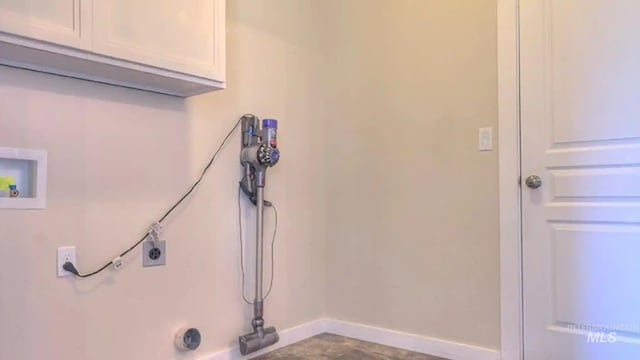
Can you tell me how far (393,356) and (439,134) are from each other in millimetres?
1201

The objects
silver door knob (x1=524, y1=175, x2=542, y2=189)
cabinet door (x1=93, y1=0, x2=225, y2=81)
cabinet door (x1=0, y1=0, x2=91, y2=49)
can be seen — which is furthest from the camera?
silver door knob (x1=524, y1=175, x2=542, y2=189)

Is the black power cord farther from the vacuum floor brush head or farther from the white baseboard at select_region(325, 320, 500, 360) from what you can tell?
the white baseboard at select_region(325, 320, 500, 360)

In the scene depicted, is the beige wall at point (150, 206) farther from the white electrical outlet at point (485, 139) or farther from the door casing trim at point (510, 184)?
the door casing trim at point (510, 184)

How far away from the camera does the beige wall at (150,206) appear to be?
1.80 meters

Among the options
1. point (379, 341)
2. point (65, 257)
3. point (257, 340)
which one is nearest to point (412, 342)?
point (379, 341)

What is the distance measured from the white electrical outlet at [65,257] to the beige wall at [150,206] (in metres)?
0.02

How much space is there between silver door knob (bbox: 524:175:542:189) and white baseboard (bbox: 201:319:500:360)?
0.83 meters

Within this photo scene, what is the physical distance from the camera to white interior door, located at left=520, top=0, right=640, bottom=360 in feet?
7.04

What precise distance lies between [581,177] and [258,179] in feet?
5.01

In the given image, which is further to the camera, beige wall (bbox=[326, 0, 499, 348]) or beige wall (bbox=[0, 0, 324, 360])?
beige wall (bbox=[326, 0, 499, 348])

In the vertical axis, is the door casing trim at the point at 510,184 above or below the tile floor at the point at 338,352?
above

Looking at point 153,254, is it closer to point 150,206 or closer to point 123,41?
point 150,206

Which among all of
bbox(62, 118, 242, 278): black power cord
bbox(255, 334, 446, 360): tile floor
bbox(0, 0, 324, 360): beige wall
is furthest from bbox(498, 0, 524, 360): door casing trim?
bbox(62, 118, 242, 278): black power cord

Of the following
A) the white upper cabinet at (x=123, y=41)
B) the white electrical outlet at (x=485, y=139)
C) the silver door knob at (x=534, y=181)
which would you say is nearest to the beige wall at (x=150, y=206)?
the white upper cabinet at (x=123, y=41)
